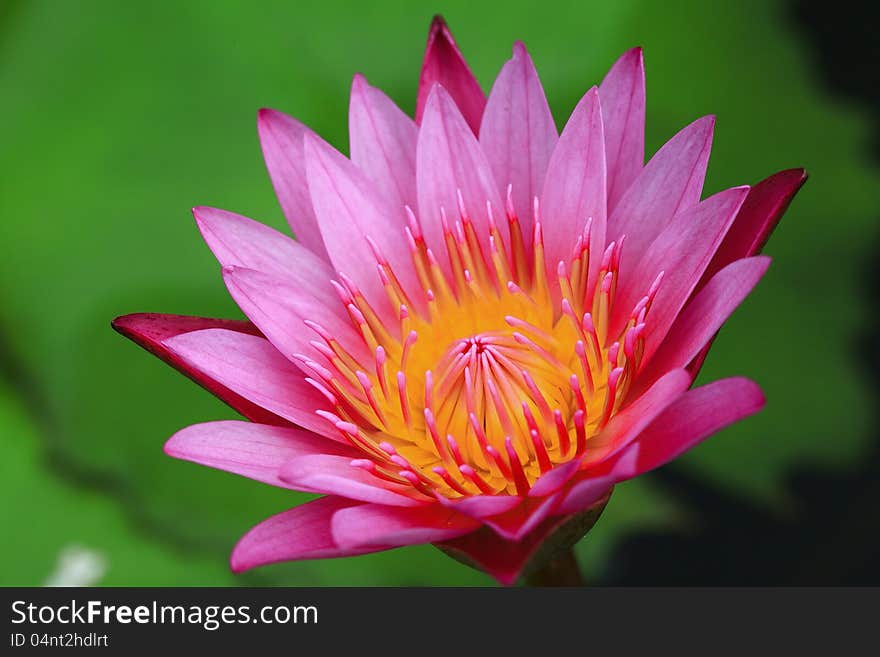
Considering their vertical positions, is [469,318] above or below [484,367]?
above

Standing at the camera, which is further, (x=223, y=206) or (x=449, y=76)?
(x=223, y=206)

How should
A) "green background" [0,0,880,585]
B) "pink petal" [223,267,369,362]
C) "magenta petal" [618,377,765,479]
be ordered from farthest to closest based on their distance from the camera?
1. "green background" [0,0,880,585]
2. "pink petal" [223,267,369,362]
3. "magenta petal" [618,377,765,479]

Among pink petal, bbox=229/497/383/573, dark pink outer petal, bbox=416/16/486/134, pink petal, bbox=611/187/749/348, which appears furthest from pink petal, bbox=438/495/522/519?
dark pink outer petal, bbox=416/16/486/134

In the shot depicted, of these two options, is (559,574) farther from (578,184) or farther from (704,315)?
(578,184)

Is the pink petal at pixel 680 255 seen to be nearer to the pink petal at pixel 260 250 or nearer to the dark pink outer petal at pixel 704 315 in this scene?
the dark pink outer petal at pixel 704 315

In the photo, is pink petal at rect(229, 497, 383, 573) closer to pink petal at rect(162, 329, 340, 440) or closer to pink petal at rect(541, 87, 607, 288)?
pink petal at rect(162, 329, 340, 440)

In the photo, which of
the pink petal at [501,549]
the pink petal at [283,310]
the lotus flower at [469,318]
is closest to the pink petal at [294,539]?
the lotus flower at [469,318]

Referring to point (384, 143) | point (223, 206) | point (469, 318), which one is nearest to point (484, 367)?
point (469, 318)
